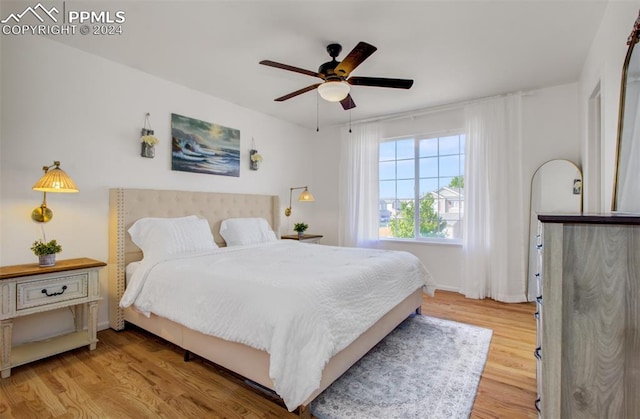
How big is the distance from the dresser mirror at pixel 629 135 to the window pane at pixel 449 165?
7.85ft

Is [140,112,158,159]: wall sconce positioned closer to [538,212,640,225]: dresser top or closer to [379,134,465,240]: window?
[379,134,465,240]: window

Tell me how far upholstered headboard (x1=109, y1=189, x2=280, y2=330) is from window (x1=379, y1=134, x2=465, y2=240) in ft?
7.51

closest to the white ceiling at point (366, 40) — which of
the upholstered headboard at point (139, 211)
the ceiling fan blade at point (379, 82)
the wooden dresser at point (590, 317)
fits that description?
the ceiling fan blade at point (379, 82)

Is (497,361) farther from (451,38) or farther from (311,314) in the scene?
(451,38)

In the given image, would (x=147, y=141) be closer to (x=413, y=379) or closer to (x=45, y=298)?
(x=45, y=298)

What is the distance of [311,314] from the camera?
160 cm

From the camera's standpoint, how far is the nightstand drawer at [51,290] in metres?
2.10

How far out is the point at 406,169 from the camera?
4.60 metres

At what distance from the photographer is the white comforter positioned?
155cm

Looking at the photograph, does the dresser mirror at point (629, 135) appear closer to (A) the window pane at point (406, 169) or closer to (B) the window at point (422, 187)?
(B) the window at point (422, 187)

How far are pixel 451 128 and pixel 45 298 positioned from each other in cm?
474

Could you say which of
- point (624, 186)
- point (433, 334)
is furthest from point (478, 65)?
point (433, 334)

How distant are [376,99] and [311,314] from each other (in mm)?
3163

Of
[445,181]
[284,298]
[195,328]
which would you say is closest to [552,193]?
[445,181]
